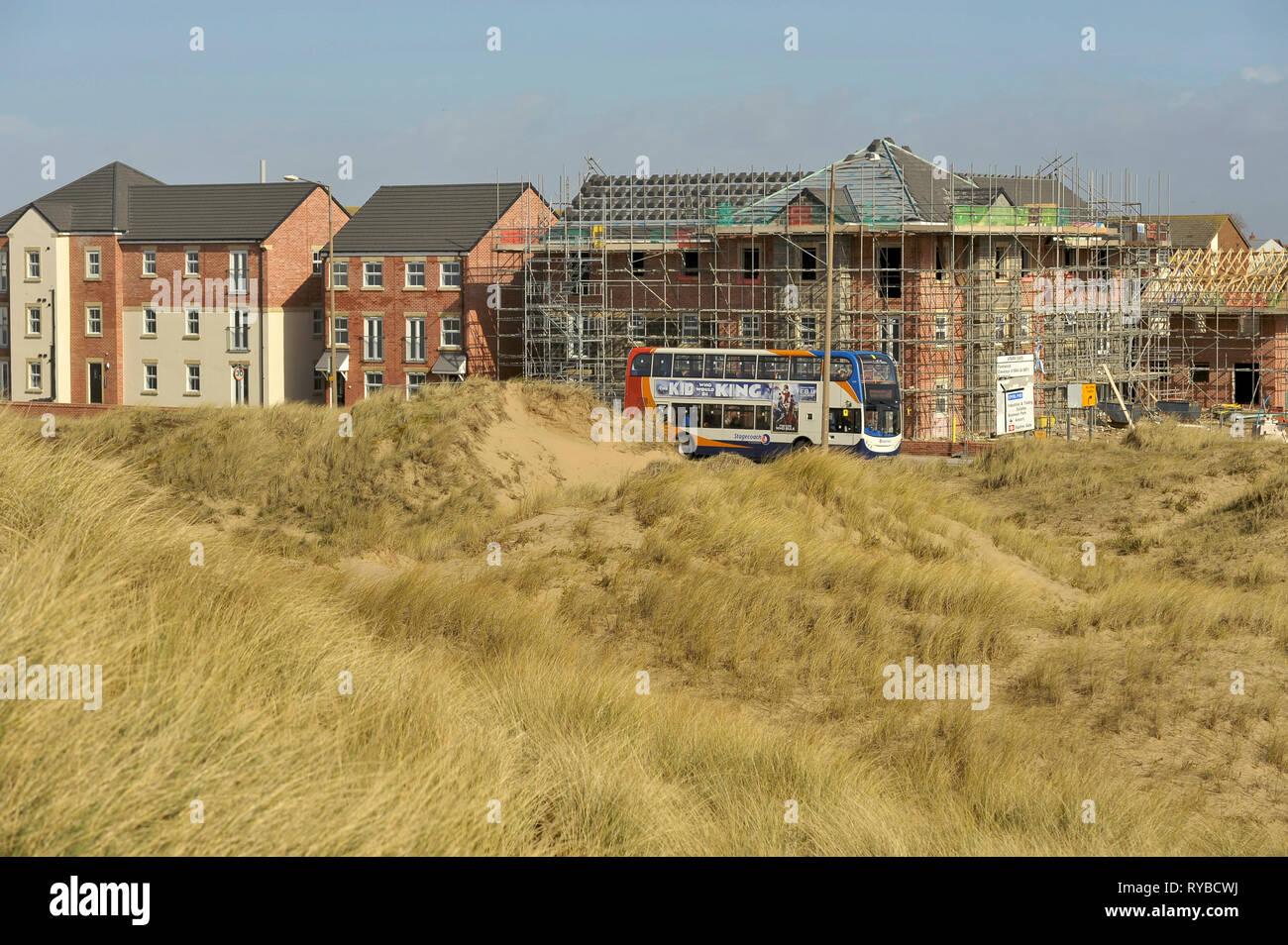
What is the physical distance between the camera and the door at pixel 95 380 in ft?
190

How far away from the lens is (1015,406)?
38281mm

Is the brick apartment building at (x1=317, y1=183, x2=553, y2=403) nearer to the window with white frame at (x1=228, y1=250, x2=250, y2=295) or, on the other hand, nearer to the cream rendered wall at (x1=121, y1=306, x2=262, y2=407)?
the window with white frame at (x1=228, y1=250, x2=250, y2=295)

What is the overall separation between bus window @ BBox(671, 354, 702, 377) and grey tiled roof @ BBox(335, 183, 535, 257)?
18349mm

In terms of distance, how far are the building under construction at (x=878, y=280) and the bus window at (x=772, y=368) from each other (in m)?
6.07

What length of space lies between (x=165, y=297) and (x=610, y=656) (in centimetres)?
5025

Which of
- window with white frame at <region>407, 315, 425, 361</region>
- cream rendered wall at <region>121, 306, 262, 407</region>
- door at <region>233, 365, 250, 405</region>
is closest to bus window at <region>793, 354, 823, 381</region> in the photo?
window with white frame at <region>407, 315, 425, 361</region>

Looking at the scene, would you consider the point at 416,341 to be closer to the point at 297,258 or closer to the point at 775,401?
the point at 297,258

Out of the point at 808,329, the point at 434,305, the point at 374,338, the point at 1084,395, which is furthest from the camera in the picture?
the point at 374,338

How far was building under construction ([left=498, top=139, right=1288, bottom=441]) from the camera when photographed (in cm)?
4453

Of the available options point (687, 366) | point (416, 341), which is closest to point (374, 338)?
point (416, 341)

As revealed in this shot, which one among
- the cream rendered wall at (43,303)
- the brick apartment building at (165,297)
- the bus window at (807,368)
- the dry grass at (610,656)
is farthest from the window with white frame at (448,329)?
the dry grass at (610,656)

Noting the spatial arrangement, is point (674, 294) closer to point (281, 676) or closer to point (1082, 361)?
point (1082, 361)

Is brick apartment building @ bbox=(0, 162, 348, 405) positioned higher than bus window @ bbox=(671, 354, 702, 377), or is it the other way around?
brick apartment building @ bbox=(0, 162, 348, 405)
